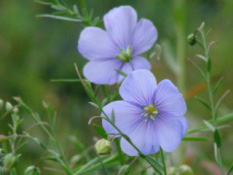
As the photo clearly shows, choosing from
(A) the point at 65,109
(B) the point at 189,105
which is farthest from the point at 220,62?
(A) the point at 65,109

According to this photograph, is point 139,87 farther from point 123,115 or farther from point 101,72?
point 101,72

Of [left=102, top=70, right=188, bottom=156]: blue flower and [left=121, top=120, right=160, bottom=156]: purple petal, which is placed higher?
[left=102, top=70, right=188, bottom=156]: blue flower

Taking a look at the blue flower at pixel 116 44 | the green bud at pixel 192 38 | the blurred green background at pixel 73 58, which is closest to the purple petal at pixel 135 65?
the blue flower at pixel 116 44

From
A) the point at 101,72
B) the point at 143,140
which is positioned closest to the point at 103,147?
the point at 143,140

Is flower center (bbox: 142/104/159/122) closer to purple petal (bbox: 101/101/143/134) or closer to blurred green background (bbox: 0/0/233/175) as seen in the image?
purple petal (bbox: 101/101/143/134)

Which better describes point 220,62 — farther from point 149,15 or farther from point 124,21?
point 124,21

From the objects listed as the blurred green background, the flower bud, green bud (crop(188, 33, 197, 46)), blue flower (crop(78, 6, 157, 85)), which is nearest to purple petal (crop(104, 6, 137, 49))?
blue flower (crop(78, 6, 157, 85))

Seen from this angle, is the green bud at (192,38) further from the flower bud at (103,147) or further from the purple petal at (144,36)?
the flower bud at (103,147)
